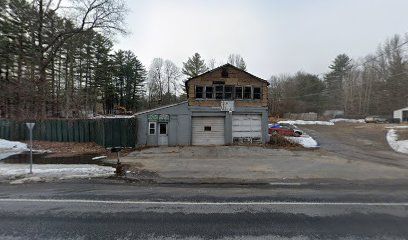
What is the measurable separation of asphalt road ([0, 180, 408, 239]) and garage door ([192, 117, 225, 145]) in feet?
45.9

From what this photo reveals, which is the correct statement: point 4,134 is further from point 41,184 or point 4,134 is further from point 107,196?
point 107,196

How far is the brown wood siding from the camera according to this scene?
915 inches

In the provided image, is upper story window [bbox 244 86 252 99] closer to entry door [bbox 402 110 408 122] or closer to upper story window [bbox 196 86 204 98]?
upper story window [bbox 196 86 204 98]

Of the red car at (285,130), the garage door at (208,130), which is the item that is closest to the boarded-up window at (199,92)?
the garage door at (208,130)

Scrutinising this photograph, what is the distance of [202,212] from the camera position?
6398 mm

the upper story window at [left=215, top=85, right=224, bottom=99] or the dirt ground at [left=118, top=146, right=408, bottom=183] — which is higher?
the upper story window at [left=215, top=85, right=224, bottom=99]

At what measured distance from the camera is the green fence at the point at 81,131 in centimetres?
2217

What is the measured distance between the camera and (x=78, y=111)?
39.4 metres

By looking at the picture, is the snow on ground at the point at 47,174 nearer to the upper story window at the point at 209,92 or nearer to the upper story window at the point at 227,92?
the upper story window at the point at 227,92

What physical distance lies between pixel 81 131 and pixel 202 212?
2077cm

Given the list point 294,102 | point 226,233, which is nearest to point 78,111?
point 226,233

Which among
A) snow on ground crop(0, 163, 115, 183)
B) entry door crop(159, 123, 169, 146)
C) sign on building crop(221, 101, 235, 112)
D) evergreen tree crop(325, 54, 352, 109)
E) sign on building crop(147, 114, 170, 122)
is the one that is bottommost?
snow on ground crop(0, 163, 115, 183)

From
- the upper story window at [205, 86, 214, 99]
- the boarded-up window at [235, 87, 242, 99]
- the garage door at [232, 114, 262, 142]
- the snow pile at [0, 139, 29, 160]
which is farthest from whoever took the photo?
the boarded-up window at [235, 87, 242, 99]

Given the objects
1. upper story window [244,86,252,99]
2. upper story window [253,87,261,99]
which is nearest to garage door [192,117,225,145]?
upper story window [244,86,252,99]
